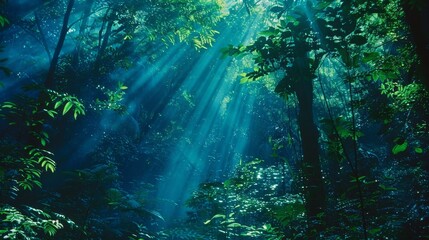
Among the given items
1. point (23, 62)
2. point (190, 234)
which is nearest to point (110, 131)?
point (23, 62)

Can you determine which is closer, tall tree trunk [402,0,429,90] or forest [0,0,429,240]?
tall tree trunk [402,0,429,90]

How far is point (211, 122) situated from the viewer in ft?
92.4

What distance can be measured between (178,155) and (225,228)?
16.9 m

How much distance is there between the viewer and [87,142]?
12.9m

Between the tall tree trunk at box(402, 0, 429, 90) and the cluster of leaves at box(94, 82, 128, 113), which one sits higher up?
the cluster of leaves at box(94, 82, 128, 113)

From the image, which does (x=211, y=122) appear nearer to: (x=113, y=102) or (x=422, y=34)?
(x=113, y=102)

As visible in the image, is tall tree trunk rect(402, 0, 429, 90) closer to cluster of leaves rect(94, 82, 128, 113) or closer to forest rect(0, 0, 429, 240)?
forest rect(0, 0, 429, 240)

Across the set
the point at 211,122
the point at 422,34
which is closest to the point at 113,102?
the point at 422,34

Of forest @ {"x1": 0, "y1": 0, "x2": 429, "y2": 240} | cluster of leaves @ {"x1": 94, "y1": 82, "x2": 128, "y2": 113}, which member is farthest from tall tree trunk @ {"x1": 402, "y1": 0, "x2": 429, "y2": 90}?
cluster of leaves @ {"x1": 94, "y1": 82, "x2": 128, "y2": 113}

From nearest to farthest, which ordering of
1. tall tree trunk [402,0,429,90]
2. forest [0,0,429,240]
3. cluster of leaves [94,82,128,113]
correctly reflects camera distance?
tall tree trunk [402,0,429,90] → forest [0,0,429,240] → cluster of leaves [94,82,128,113]

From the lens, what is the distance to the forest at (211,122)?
2797mm

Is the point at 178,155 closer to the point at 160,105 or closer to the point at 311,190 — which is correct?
the point at 160,105

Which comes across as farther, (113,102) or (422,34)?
(113,102)

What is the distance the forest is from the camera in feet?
9.18
